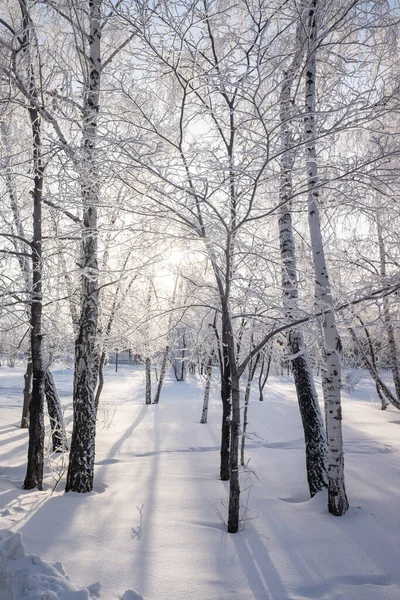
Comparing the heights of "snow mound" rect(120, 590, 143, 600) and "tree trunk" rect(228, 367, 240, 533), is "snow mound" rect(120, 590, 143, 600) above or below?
below

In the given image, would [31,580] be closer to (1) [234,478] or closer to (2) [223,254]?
(1) [234,478]

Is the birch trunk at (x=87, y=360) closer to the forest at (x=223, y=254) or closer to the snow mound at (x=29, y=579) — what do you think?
the forest at (x=223, y=254)

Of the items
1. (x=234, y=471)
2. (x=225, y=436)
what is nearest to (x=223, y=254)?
(x=234, y=471)

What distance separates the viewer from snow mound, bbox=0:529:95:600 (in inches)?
89.0

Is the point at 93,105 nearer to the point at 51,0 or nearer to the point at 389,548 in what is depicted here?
the point at 51,0

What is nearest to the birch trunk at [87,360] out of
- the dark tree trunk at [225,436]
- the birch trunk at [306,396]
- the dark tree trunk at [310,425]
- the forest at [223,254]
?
the forest at [223,254]

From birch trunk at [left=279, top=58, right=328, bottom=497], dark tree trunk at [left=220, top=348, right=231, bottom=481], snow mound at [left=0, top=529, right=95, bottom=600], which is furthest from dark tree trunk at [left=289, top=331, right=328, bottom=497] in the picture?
snow mound at [left=0, top=529, right=95, bottom=600]

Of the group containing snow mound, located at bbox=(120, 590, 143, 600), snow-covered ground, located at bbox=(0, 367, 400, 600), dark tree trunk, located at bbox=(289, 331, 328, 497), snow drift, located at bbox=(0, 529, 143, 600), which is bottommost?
snow-covered ground, located at bbox=(0, 367, 400, 600)

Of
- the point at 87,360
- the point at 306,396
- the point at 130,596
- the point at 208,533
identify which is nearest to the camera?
the point at 130,596

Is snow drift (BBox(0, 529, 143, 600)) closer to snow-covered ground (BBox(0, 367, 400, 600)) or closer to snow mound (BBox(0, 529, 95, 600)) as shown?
snow mound (BBox(0, 529, 95, 600))

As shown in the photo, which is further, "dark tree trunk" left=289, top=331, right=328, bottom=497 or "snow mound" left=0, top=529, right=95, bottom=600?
"dark tree trunk" left=289, top=331, right=328, bottom=497

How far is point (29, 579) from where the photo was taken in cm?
232

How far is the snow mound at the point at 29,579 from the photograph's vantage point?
2260mm

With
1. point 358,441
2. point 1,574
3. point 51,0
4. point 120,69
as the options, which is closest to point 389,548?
point 1,574
